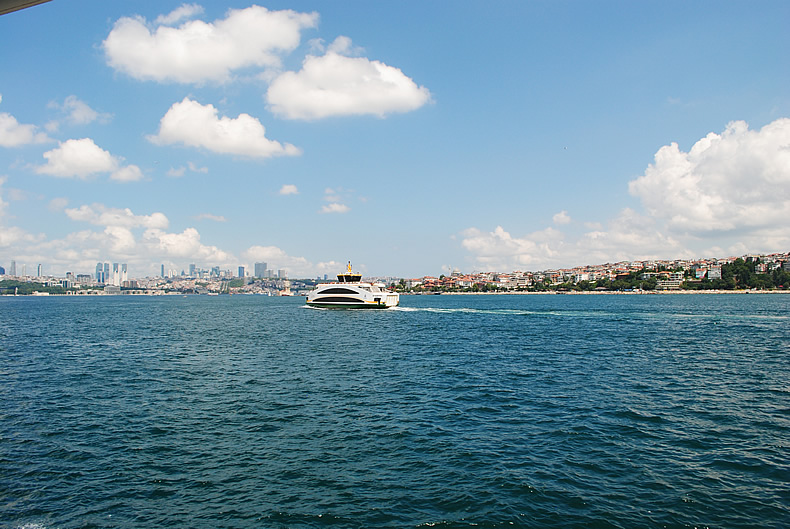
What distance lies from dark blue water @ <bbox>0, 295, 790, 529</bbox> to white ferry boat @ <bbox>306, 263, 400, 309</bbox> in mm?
65265

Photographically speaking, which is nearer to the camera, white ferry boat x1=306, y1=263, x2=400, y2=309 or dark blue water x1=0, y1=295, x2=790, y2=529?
dark blue water x1=0, y1=295, x2=790, y2=529

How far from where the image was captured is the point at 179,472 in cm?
1366

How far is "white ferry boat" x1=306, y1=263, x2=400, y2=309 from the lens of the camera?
100 metres

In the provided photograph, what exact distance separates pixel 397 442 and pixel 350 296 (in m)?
85.6

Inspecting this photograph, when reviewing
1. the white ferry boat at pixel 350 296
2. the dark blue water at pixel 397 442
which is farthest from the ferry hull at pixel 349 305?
the dark blue water at pixel 397 442

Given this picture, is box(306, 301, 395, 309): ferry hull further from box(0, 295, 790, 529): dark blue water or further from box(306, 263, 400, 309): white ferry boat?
box(0, 295, 790, 529): dark blue water

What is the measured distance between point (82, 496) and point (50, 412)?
10.9m

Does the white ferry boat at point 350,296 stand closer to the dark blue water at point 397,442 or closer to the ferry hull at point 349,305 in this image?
the ferry hull at point 349,305

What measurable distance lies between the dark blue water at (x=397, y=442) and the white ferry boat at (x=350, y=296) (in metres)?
65.3

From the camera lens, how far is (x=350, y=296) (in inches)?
3981

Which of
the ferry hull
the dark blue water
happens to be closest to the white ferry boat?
the ferry hull

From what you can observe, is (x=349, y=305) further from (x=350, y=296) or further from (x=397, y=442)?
(x=397, y=442)

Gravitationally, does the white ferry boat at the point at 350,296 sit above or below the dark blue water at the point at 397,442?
above

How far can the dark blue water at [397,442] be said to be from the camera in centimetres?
1130
